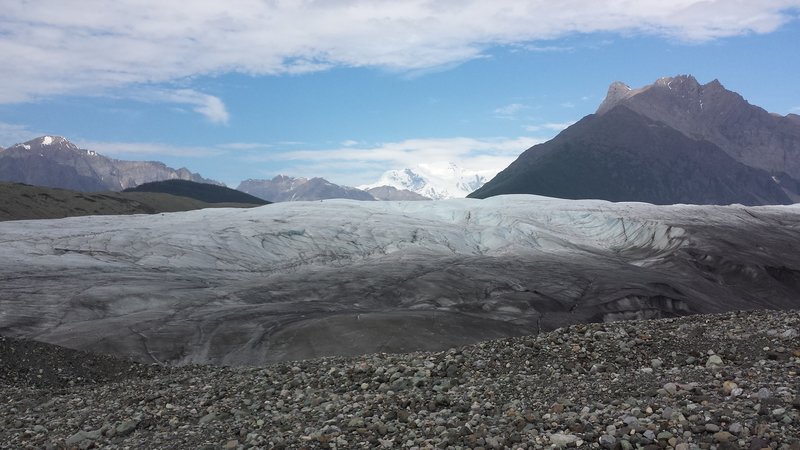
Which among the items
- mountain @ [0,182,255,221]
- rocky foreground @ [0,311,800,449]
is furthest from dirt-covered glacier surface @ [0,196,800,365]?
mountain @ [0,182,255,221]

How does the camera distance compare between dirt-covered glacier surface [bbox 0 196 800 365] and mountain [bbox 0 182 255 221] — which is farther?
mountain [bbox 0 182 255 221]

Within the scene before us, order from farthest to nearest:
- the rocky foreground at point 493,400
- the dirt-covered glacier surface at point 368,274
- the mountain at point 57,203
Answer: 1. the mountain at point 57,203
2. the dirt-covered glacier surface at point 368,274
3. the rocky foreground at point 493,400

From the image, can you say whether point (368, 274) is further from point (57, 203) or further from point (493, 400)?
point (57, 203)

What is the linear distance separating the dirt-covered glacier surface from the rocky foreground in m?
14.2

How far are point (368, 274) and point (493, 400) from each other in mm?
35662

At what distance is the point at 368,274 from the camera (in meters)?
46.7

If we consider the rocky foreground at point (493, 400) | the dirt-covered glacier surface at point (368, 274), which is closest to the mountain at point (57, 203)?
the dirt-covered glacier surface at point (368, 274)

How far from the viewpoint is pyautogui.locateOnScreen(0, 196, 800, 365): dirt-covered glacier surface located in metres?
31.2

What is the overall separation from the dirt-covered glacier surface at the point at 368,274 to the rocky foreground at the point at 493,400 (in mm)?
14194

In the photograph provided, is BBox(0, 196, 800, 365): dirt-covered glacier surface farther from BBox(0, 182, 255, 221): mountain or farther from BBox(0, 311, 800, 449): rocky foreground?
BBox(0, 182, 255, 221): mountain

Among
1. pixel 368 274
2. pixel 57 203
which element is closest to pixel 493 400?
pixel 368 274

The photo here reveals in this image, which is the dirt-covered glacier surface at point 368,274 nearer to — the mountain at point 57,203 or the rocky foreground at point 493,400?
the rocky foreground at point 493,400

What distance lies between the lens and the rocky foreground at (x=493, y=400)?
8883mm

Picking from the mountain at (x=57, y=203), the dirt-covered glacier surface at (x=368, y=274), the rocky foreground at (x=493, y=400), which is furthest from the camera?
the mountain at (x=57, y=203)
